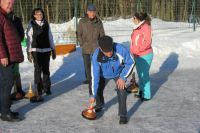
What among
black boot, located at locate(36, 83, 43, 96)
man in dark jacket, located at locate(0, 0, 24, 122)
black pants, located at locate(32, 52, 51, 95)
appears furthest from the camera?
black boot, located at locate(36, 83, 43, 96)

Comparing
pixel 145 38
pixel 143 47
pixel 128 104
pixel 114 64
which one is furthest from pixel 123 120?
pixel 145 38

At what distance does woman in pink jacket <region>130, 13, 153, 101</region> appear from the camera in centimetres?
785

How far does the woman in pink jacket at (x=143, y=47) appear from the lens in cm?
785

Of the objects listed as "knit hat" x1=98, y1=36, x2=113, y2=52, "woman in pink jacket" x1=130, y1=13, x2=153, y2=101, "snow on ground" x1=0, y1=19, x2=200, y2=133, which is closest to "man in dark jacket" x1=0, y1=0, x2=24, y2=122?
"snow on ground" x1=0, y1=19, x2=200, y2=133

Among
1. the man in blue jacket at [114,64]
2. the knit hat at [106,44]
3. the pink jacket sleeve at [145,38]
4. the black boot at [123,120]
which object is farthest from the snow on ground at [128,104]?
the knit hat at [106,44]

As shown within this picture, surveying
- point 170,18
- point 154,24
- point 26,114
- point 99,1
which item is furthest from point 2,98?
point 170,18

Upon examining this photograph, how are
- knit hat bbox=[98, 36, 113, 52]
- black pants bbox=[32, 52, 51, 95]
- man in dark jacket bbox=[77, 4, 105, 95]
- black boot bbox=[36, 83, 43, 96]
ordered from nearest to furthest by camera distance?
knit hat bbox=[98, 36, 113, 52] < black pants bbox=[32, 52, 51, 95] < black boot bbox=[36, 83, 43, 96] < man in dark jacket bbox=[77, 4, 105, 95]

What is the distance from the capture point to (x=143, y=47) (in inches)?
310

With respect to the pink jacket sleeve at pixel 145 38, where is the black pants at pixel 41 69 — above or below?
below

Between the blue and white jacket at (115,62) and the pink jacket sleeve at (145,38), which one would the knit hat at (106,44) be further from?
the pink jacket sleeve at (145,38)

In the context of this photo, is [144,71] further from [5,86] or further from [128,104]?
[5,86]

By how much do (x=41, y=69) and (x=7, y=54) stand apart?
186cm

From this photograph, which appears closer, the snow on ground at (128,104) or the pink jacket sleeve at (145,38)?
the snow on ground at (128,104)

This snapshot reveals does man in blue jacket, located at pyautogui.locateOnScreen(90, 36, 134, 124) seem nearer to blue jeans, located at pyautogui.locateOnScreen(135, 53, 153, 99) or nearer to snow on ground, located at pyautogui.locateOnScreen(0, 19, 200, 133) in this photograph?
snow on ground, located at pyautogui.locateOnScreen(0, 19, 200, 133)
